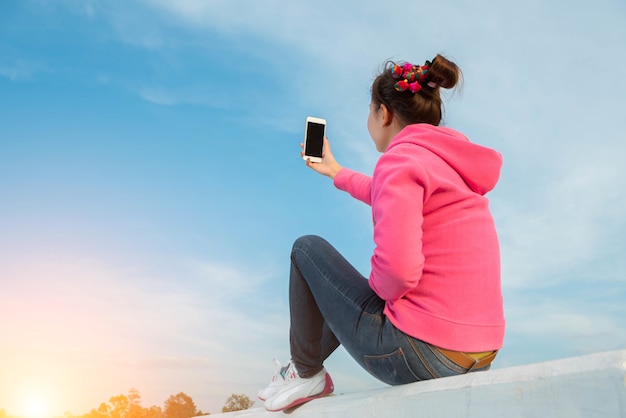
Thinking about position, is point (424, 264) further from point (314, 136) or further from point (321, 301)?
point (314, 136)

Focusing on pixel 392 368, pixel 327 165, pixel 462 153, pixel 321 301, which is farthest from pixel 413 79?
pixel 392 368

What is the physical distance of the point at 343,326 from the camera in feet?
7.99

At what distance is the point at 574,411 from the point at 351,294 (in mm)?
1006

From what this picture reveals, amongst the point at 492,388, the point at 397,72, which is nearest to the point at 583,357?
the point at 492,388

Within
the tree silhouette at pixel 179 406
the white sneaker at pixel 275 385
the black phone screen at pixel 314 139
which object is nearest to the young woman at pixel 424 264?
the white sneaker at pixel 275 385

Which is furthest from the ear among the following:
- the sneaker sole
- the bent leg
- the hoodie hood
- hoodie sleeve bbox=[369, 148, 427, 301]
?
the sneaker sole

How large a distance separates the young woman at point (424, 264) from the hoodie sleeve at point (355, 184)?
14.9 inches

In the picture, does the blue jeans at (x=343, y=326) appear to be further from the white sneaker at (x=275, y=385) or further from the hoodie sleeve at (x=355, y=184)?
the hoodie sleeve at (x=355, y=184)

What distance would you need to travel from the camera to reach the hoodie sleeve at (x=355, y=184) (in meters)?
2.76

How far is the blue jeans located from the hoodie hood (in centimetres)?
59

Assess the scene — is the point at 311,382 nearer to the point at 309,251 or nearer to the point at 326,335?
the point at 326,335

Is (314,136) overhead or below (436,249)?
overhead

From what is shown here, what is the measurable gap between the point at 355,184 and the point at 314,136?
1.98ft

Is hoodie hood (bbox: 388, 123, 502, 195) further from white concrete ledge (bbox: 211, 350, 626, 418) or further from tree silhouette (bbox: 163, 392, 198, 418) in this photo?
tree silhouette (bbox: 163, 392, 198, 418)
